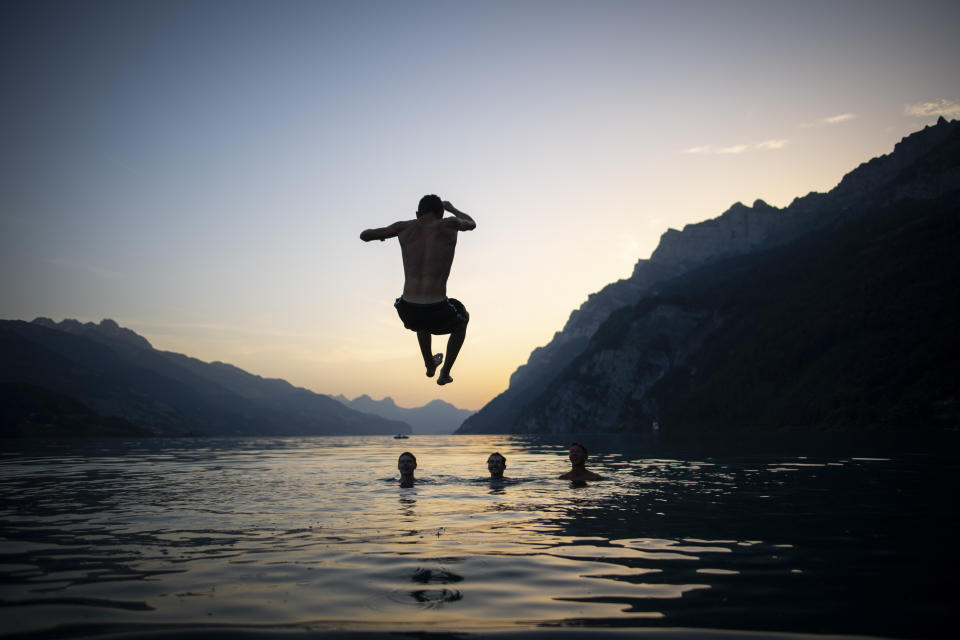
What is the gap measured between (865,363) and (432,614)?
4835 inches

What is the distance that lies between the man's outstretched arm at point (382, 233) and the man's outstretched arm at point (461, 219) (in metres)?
0.82

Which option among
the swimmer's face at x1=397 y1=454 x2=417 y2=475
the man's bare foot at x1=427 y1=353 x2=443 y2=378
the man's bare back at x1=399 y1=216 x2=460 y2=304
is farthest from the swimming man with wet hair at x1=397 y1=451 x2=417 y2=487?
the man's bare back at x1=399 y1=216 x2=460 y2=304

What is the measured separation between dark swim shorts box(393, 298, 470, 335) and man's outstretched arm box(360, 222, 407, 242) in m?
1.06

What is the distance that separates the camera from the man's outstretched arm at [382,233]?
358 inches

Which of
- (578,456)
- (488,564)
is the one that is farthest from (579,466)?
(488,564)

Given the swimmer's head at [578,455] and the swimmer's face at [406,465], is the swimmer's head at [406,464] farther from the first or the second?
the swimmer's head at [578,455]

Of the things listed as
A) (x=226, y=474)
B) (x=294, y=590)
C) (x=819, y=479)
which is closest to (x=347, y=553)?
(x=294, y=590)

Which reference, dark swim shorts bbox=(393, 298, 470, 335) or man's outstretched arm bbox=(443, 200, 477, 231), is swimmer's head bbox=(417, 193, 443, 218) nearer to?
man's outstretched arm bbox=(443, 200, 477, 231)

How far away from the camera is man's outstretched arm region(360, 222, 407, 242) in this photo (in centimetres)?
909

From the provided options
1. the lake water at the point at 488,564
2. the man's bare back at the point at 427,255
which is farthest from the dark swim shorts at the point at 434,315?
the lake water at the point at 488,564

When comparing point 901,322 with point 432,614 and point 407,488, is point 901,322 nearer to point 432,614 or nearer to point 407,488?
point 407,488

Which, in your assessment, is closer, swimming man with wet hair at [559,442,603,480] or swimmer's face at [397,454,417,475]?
swimmer's face at [397,454,417,475]

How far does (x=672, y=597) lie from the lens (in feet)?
19.2

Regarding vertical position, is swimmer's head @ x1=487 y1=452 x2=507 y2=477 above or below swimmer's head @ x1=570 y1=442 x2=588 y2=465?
below
